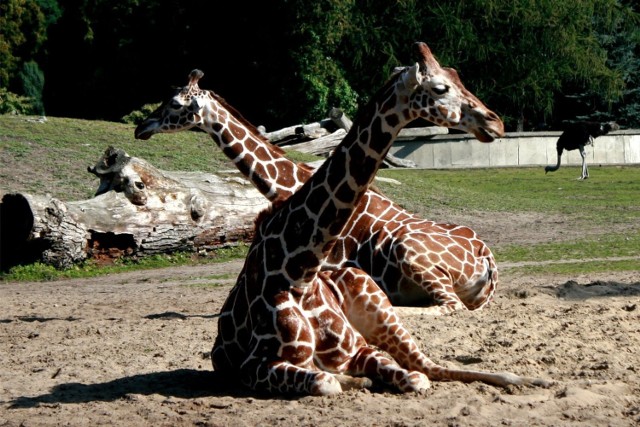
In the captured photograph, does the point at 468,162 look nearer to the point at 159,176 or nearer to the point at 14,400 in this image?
the point at 159,176

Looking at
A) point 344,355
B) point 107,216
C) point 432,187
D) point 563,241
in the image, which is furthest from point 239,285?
point 432,187

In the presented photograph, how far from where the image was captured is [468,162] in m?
30.6

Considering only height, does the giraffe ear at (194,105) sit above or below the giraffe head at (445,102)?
below

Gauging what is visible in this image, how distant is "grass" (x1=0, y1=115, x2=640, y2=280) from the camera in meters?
14.0

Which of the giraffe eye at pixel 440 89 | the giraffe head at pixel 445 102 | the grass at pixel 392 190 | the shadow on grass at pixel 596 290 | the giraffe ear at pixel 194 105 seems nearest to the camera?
the giraffe head at pixel 445 102

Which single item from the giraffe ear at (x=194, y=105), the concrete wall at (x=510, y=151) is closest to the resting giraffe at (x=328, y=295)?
the giraffe ear at (x=194, y=105)

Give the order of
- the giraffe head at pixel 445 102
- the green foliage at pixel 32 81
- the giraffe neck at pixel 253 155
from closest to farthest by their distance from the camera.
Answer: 1. the giraffe head at pixel 445 102
2. the giraffe neck at pixel 253 155
3. the green foliage at pixel 32 81

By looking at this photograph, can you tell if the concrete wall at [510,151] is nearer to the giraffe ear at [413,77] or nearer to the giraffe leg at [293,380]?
the giraffe leg at [293,380]

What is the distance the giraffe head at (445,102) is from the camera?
5.62 metres

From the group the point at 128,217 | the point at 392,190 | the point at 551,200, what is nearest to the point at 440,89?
the point at 128,217

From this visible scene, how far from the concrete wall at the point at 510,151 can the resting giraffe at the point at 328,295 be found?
74.7ft

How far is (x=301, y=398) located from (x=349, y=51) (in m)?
27.2

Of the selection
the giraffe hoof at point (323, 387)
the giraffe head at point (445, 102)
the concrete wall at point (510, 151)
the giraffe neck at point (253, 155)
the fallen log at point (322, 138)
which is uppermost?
the giraffe head at point (445, 102)

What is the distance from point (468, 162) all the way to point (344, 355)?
24.7 metres
